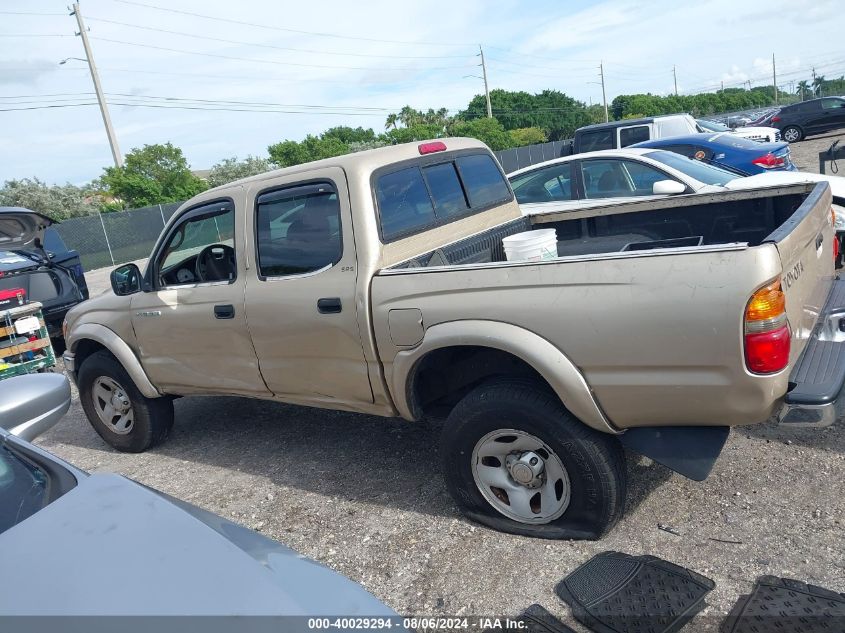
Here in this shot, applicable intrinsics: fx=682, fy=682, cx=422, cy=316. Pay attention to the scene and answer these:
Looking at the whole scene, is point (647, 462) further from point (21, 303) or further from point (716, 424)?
point (21, 303)

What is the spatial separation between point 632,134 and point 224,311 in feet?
38.2

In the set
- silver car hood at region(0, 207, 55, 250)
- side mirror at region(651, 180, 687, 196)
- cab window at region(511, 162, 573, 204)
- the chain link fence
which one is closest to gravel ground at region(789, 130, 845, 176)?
cab window at region(511, 162, 573, 204)

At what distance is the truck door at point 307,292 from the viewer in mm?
3727

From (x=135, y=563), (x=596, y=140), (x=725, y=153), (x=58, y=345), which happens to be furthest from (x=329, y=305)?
(x=596, y=140)

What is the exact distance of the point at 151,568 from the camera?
1.87 meters

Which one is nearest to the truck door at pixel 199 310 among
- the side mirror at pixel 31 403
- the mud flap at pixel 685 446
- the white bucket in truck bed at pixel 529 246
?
the side mirror at pixel 31 403

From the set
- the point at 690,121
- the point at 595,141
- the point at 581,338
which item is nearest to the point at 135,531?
the point at 581,338

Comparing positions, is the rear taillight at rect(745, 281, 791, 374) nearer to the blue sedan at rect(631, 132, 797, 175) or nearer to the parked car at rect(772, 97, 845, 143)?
the blue sedan at rect(631, 132, 797, 175)

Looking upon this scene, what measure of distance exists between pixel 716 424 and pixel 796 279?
723 millimetres

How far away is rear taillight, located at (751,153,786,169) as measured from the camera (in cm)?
1045

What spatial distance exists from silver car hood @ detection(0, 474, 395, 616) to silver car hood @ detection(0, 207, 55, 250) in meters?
7.91

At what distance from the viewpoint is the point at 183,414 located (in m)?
6.20

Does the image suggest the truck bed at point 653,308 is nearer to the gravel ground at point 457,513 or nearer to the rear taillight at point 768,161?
the gravel ground at point 457,513

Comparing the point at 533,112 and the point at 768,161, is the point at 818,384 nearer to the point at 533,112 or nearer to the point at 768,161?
the point at 768,161
